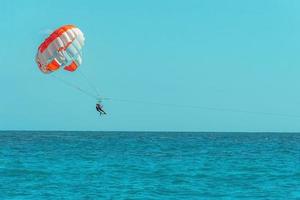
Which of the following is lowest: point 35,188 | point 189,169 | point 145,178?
point 35,188

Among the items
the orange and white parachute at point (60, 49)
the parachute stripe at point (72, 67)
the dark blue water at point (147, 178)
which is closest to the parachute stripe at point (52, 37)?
the orange and white parachute at point (60, 49)

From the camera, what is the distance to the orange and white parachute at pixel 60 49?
95.2ft

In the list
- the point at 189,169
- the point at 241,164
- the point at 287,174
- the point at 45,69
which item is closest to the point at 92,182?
the point at 45,69

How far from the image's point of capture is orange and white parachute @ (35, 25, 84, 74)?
95.2 feet

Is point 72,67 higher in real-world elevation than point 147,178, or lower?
higher

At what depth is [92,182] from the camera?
3064 centimetres

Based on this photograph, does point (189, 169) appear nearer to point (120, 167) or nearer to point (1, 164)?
point (120, 167)

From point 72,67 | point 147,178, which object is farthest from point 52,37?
point 147,178

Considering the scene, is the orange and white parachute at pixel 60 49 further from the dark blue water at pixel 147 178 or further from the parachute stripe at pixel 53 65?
the dark blue water at pixel 147 178

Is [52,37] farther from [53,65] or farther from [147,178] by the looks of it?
[147,178]

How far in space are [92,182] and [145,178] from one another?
305 centimetres

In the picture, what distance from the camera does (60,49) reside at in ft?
95.2

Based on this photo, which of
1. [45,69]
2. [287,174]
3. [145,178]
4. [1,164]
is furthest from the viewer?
[1,164]

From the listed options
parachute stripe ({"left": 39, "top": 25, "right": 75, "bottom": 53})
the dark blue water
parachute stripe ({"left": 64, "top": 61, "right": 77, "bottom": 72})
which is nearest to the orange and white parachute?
parachute stripe ({"left": 39, "top": 25, "right": 75, "bottom": 53})
